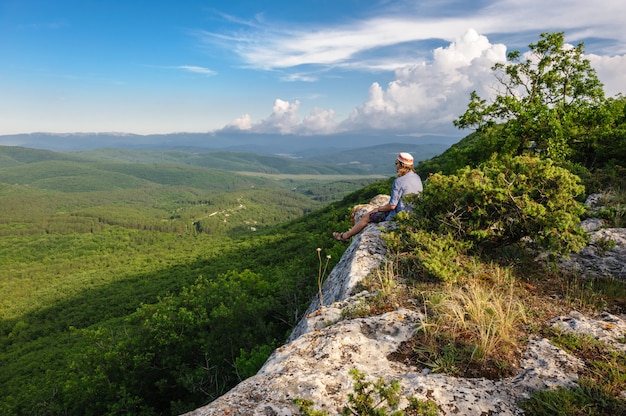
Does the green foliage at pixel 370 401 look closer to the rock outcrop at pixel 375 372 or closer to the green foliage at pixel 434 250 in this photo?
the rock outcrop at pixel 375 372

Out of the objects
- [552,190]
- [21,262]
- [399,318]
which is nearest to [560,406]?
[399,318]

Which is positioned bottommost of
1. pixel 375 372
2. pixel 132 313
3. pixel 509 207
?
pixel 132 313

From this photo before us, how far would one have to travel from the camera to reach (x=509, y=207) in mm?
6473

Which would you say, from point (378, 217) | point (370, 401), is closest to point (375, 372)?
point (370, 401)

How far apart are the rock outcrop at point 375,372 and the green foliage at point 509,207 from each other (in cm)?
157

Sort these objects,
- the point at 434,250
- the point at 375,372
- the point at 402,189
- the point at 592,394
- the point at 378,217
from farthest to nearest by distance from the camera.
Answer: the point at 378,217 → the point at 402,189 → the point at 434,250 → the point at 375,372 → the point at 592,394

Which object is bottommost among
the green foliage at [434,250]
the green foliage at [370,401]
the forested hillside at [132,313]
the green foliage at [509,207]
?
the forested hillside at [132,313]

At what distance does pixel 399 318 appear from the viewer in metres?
5.34

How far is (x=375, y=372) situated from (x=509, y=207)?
14.7ft

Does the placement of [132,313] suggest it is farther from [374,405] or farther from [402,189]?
[374,405]

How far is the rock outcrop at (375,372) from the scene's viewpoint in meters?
3.64

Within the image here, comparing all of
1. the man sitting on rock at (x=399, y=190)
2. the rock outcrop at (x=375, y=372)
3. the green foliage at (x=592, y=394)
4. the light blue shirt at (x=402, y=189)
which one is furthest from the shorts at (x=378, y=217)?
the green foliage at (x=592, y=394)

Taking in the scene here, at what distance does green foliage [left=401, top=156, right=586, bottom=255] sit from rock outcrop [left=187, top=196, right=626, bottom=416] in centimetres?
157

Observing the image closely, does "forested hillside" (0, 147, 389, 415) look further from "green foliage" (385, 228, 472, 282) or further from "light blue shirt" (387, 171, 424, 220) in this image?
"green foliage" (385, 228, 472, 282)
